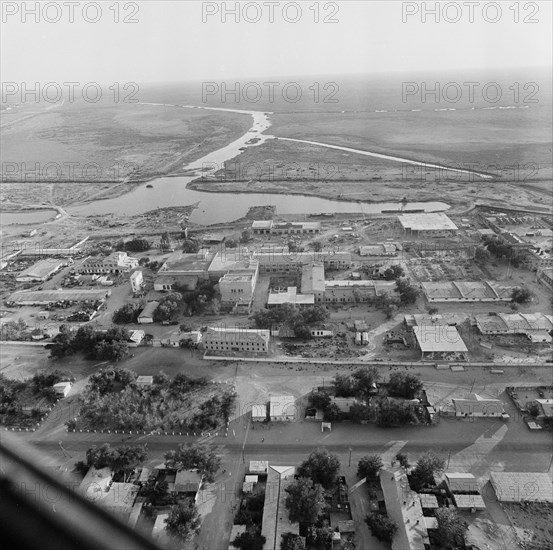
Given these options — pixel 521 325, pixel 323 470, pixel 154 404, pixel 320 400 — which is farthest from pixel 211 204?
pixel 323 470

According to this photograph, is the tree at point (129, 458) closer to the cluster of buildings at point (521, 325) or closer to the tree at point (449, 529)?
the tree at point (449, 529)

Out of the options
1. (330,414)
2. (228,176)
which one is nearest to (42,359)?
(330,414)

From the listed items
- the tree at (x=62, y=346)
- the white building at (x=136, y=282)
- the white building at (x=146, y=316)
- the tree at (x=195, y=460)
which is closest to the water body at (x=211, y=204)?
the white building at (x=136, y=282)

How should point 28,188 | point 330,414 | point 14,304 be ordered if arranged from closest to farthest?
point 330,414 < point 14,304 < point 28,188

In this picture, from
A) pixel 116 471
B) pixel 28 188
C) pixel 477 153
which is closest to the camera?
pixel 116 471

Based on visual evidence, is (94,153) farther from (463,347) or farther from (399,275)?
(463,347)

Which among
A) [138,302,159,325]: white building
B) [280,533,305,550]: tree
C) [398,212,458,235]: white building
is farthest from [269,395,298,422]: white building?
[398,212,458,235]: white building
